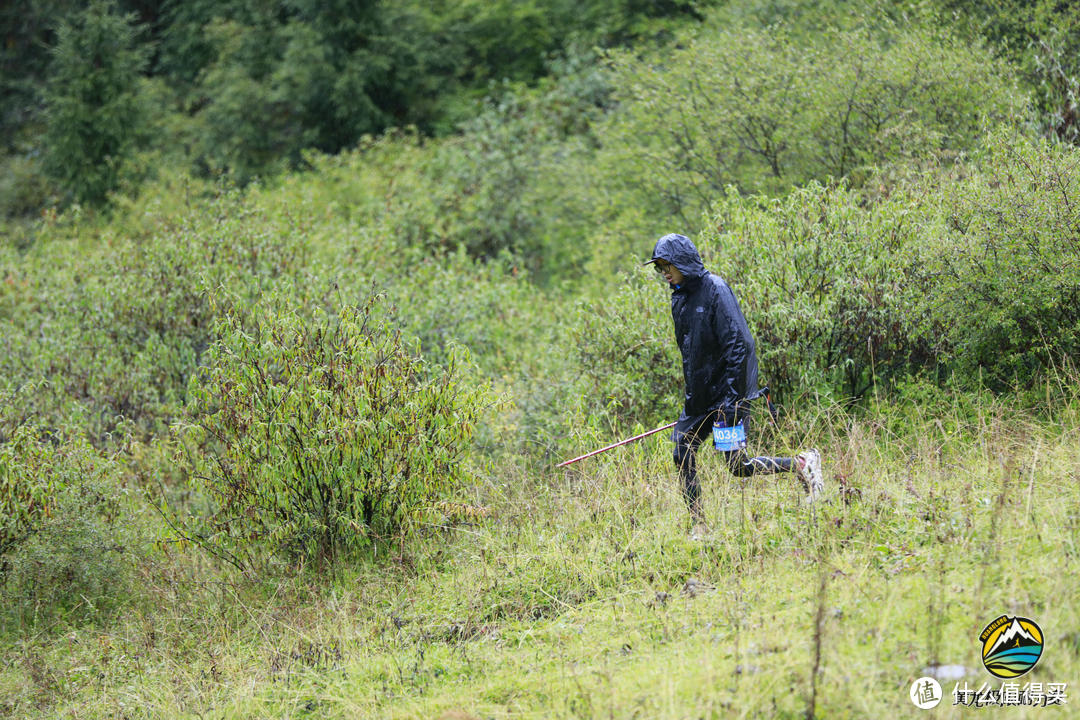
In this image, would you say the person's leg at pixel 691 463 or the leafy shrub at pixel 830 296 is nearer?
the person's leg at pixel 691 463

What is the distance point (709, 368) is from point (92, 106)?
20.0 meters

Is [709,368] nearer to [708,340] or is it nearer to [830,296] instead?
[708,340]

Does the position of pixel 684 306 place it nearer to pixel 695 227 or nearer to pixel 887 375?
pixel 887 375

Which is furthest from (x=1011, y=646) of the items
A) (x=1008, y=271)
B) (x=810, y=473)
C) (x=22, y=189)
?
(x=22, y=189)

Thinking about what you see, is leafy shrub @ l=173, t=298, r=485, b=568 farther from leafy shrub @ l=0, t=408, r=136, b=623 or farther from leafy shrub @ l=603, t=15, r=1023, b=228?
leafy shrub @ l=603, t=15, r=1023, b=228

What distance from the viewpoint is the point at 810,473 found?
5207 millimetres

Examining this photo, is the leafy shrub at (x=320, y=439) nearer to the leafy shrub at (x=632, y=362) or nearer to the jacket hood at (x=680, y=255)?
the leafy shrub at (x=632, y=362)

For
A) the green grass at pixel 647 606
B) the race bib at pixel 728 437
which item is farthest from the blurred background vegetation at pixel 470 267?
the race bib at pixel 728 437

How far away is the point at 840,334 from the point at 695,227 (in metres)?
5.04

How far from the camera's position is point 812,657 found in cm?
369

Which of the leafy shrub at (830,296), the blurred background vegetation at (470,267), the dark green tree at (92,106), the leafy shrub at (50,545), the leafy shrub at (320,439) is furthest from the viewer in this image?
the dark green tree at (92,106)

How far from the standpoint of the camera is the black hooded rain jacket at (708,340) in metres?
5.28

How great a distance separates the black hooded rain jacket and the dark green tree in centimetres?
1857

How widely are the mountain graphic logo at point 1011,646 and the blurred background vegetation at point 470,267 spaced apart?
289 centimetres
